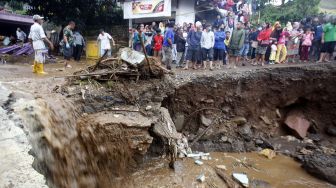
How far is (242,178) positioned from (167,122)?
2380 millimetres

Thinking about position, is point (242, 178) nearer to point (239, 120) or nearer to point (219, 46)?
point (239, 120)

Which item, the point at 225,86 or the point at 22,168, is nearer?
the point at 22,168

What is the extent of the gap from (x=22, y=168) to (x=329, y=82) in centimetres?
1067

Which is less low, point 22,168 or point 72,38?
point 72,38

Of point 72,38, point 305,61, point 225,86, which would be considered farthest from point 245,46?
point 72,38

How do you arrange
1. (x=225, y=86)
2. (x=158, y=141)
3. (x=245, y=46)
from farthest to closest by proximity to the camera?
(x=245, y=46), (x=225, y=86), (x=158, y=141)

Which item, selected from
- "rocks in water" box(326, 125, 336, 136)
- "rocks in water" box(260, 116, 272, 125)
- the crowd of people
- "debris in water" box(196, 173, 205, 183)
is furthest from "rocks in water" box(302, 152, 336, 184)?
the crowd of people

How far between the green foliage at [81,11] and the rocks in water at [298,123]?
10.2 metres

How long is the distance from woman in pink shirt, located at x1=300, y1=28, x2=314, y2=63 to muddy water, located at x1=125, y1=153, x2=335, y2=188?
5205 mm

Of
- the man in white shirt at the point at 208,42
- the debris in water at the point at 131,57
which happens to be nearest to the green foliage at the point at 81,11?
the man in white shirt at the point at 208,42

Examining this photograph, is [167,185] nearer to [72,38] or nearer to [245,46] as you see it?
[245,46]

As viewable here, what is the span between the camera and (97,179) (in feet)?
15.4

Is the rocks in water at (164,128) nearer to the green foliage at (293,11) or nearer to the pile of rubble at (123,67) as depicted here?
the pile of rubble at (123,67)

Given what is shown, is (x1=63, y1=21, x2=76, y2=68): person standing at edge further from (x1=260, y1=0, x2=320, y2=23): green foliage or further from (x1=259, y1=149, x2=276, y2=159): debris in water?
(x1=260, y1=0, x2=320, y2=23): green foliage
